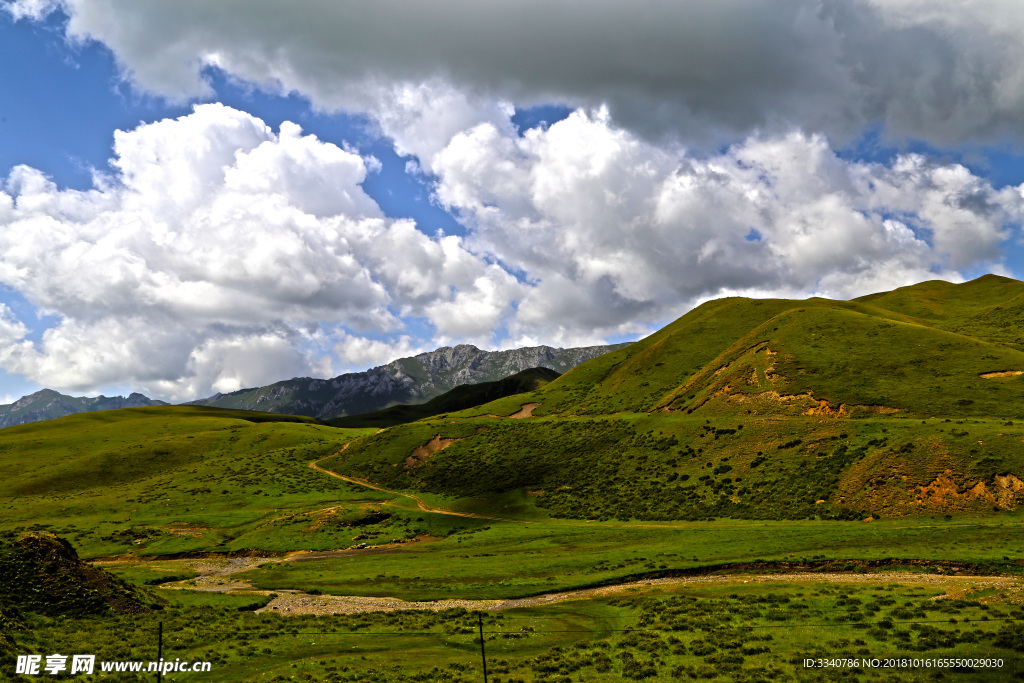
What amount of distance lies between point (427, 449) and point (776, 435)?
71.6m

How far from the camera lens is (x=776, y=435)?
76.3 m

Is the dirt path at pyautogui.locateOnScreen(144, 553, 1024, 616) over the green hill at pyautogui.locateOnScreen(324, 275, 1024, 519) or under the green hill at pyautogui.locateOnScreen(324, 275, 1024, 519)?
under

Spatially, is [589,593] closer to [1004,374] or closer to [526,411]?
[1004,374]

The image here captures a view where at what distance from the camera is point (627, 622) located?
3369 cm

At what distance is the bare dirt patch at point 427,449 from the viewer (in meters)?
A: 110

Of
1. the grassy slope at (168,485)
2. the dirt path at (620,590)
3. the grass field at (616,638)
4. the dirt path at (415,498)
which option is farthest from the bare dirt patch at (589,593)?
the dirt path at (415,498)

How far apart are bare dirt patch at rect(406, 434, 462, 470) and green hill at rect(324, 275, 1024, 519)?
1.52 ft

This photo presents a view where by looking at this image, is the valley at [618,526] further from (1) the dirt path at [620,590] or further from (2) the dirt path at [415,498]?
(2) the dirt path at [415,498]

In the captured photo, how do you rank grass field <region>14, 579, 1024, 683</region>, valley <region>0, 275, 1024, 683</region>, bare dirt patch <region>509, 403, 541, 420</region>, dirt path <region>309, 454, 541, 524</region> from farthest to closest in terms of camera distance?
bare dirt patch <region>509, 403, 541, 420</region>, dirt path <region>309, 454, 541, 524</region>, valley <region>0, 275, 1024, 683</region>, grass field <region>14, 579, 1024, 683</region>

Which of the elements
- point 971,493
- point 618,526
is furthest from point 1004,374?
point 618,526

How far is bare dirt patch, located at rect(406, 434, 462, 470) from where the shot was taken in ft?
361

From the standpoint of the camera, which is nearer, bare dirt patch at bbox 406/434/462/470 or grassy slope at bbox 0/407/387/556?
grassy slope at bbox 0/407/387/556

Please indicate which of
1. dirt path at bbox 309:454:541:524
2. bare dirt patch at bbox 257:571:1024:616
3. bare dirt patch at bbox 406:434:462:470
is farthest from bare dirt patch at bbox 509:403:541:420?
bare dirt patch at bbox 257:571:1024:616

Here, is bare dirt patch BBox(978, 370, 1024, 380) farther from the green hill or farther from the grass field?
the grass field
